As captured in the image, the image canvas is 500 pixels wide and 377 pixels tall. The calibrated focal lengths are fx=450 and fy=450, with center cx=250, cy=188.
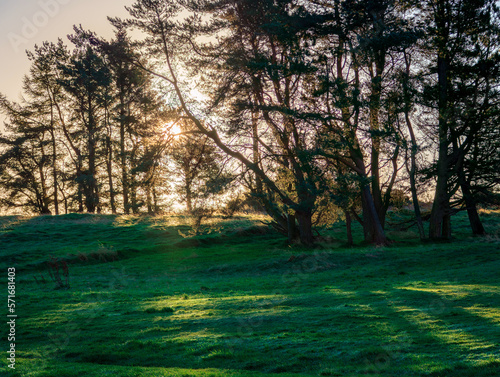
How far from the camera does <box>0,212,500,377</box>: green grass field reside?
8.14m

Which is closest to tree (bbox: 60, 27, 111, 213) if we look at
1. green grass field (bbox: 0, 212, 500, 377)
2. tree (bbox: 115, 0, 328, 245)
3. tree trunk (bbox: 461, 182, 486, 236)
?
tree (bbox: 115, 0, 328, 245)

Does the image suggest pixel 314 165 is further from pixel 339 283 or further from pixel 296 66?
pixel 339 283

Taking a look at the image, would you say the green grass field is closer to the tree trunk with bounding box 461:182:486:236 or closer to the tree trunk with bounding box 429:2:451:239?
the tree trunk with bounding box 429:2:451:239

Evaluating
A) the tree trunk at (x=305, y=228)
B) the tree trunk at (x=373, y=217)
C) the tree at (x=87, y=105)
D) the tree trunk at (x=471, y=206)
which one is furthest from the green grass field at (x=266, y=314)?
the tree at (x=87, y=105)

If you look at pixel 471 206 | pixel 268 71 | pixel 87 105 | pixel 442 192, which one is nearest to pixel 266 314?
pixel 268 71

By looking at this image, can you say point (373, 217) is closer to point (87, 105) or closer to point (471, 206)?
point (471, 206)

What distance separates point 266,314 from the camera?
39.8ft

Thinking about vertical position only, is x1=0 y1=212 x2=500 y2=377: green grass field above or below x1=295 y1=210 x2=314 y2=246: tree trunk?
below

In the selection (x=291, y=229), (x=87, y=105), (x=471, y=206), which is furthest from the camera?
(x=87, y=105)

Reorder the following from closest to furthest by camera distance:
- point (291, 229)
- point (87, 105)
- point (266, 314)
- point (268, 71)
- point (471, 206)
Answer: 1. point (266, 314)
2. point (268, 71)
3. point (471, 206)
4. point (291, 229)
5. point (87, 105)

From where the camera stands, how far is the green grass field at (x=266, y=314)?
814cm

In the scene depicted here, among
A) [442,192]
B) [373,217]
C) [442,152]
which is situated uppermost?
[442,152]

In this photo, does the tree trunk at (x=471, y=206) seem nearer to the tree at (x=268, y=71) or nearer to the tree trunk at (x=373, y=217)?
the tree trunk at (x=373, y=217)

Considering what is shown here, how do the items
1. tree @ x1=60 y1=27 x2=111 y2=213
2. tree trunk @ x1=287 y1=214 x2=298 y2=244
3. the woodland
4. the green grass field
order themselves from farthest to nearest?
tree @ x1=60 y1=27 x2=111 y2=213 < tree trunk @ x1=287 y1=214 x2=298 y2=244 < the woodland < the green grass field
